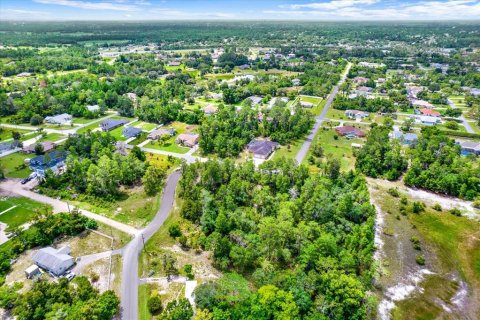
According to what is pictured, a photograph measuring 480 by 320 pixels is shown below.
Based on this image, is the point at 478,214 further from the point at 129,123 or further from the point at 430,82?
the point at 430,82

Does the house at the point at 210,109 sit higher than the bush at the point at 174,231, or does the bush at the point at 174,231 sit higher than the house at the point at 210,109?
the house at the point at 210,109

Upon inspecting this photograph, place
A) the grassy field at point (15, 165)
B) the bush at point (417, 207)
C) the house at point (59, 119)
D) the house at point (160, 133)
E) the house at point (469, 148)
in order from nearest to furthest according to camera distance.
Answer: the bush at point (417, 207), the grassy field at point (15, 165), the house at point (469, 148), the house at point (160, 133), the house at point (59, 119)

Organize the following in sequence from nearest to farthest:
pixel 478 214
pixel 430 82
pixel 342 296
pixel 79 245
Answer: pixel 342 296, pixel 79 245, pixel 478 214, pixel 430 82

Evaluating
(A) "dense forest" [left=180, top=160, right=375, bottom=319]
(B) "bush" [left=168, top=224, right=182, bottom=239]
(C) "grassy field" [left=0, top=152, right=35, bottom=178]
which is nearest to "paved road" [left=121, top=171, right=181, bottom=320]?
(B) "bush" [left=168, top=224, right=182, bottom=239]

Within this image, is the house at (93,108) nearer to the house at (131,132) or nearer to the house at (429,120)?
the house at (131,132)

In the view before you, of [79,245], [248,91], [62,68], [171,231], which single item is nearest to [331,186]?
[171,231]

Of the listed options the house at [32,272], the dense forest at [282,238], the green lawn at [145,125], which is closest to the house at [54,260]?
the house at [32,272]
